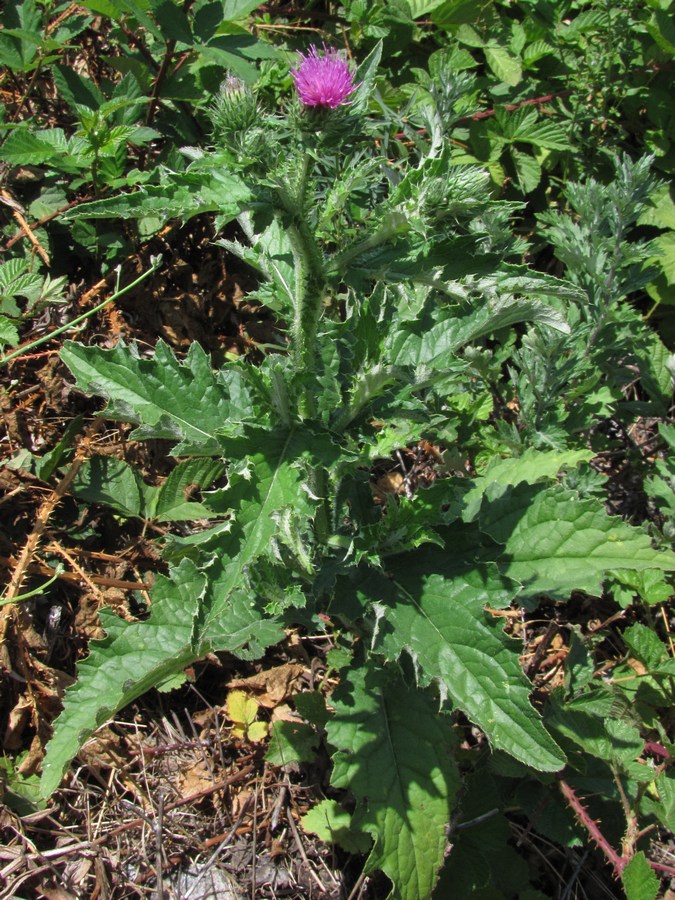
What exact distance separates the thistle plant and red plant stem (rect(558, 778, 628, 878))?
18.4 inches

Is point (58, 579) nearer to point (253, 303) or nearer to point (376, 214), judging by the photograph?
point (253, 303)

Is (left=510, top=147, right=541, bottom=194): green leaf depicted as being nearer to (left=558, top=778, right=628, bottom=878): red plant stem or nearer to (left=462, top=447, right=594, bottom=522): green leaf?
(left=462, top=447, right=594, bottom=522): green leaf

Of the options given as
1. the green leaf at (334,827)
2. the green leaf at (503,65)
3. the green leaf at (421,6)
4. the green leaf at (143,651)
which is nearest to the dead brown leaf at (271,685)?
the green leaf at (334,827)

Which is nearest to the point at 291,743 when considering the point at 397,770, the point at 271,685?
the point at 271,685

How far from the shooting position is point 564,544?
2.68 meters

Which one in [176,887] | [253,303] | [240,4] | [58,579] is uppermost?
[240,4]

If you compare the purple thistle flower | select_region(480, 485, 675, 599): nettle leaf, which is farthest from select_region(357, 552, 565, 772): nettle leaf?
the purple thistle flower

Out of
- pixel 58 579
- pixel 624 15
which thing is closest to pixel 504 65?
pixel 624 15

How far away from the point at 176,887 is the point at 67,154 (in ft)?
10.7

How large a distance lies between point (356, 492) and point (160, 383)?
31.2 inches

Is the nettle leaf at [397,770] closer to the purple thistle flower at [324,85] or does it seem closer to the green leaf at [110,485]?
the green leaf at [110,485]

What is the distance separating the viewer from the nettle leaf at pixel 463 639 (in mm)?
2215

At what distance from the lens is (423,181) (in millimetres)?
2047

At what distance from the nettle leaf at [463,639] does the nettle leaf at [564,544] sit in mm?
267
